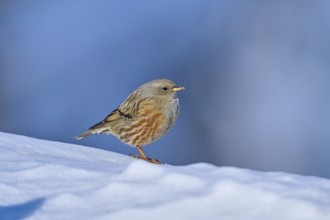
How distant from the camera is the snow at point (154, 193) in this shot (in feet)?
11.3

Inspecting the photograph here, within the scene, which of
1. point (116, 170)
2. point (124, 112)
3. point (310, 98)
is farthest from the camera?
point (310, 98)

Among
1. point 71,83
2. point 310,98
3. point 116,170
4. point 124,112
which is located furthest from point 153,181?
point 71,83

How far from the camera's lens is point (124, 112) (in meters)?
6.73

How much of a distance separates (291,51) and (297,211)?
1354 cm

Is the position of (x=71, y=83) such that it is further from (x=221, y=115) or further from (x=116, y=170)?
(x=116, y=170)

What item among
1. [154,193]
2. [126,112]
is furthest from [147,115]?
[154,193]

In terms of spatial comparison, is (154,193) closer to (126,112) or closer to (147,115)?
(147,115)

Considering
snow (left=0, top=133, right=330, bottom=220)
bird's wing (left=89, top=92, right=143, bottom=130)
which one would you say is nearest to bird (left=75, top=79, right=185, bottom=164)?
bird's wing (left=89, top=92, right=143, bottom=130)

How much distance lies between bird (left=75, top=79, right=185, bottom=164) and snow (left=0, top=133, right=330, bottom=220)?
2.26 metres

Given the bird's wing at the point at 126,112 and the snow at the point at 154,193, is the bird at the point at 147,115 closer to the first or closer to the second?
the bird's wing at the point at 126,112

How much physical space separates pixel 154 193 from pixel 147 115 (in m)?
2.85

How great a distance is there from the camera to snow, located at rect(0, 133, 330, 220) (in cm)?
344

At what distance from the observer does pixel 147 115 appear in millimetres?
6477

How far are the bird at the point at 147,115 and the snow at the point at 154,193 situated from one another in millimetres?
2257
